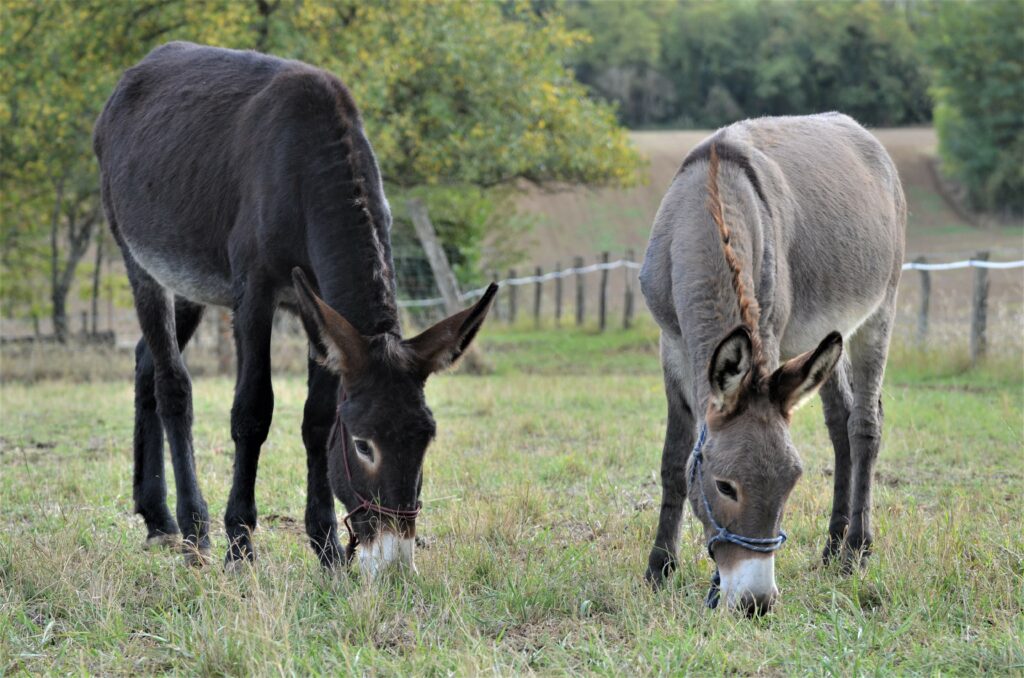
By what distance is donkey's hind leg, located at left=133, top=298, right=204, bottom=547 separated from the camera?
541 centimetres

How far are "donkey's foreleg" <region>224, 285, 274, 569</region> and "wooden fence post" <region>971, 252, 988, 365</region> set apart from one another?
9.39 metres

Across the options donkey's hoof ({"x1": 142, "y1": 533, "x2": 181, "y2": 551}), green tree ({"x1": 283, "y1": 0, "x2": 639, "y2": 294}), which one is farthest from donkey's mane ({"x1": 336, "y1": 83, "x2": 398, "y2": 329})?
green tree ({"x1": 283, "y1": 0, "x2": 639, "y2": 294})

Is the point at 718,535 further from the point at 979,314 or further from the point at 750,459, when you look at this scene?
the point at 979,314

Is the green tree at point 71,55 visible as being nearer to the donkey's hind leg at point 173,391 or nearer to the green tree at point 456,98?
the green tree at point 456,98

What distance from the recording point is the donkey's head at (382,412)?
3814mm

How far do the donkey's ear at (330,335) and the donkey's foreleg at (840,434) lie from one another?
2.47 m

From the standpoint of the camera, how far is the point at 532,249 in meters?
54.5

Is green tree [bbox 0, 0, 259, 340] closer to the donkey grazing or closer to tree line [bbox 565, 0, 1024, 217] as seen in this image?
the donkey grazing

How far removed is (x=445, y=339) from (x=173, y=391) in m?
2.02

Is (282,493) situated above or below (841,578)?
below

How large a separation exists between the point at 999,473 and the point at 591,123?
1073 centimetres

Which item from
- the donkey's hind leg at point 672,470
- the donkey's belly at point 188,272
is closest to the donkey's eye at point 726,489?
the donkey's hind leg at point 672,470

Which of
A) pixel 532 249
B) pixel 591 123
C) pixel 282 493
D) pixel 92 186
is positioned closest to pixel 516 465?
pixel 282 493

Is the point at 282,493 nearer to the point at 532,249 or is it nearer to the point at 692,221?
the point at 692,221
